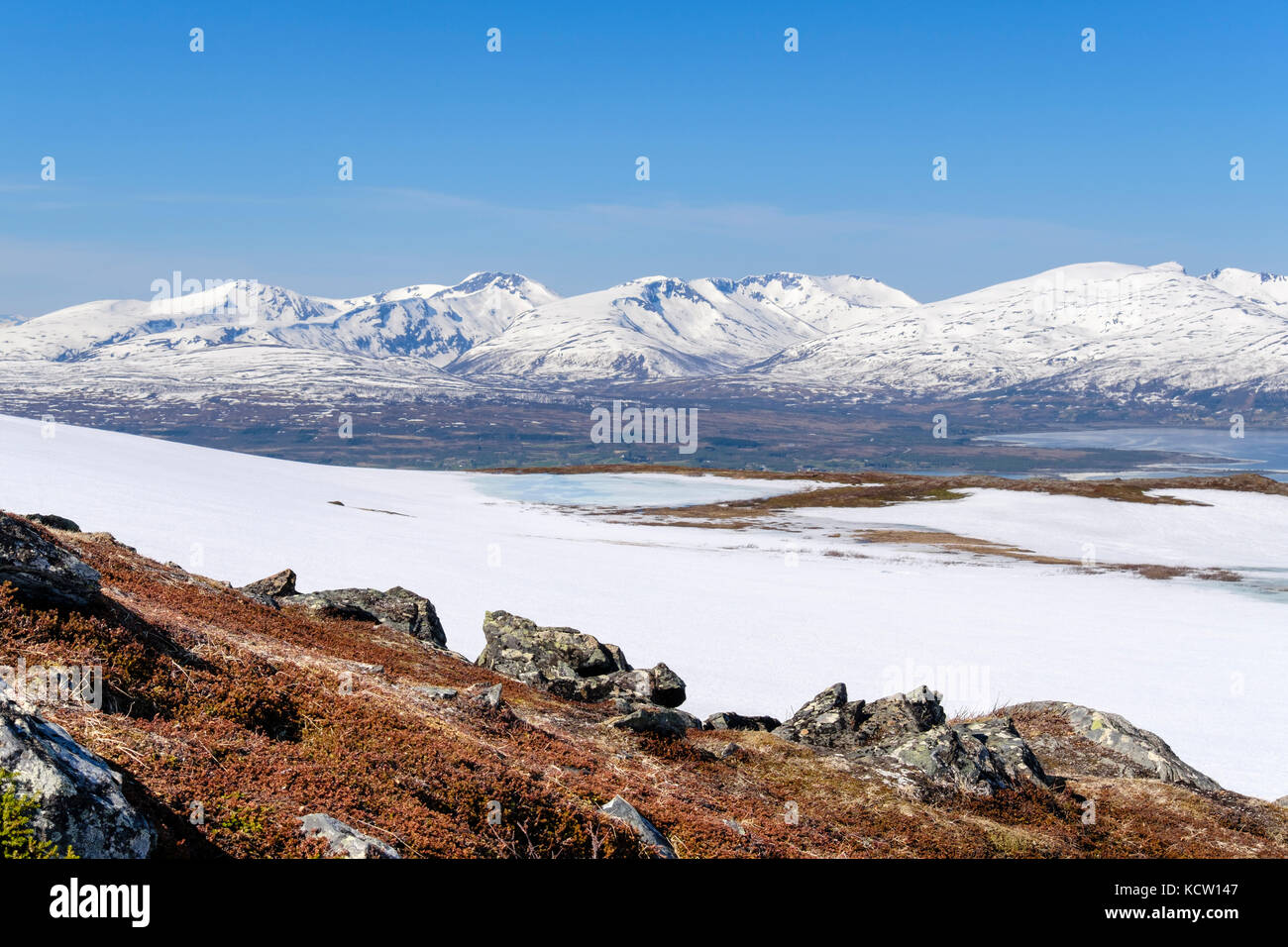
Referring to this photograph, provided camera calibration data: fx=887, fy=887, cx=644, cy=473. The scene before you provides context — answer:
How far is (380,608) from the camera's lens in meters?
23.4

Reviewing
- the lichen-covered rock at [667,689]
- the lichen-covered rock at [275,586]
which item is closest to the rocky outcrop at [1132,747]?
the lichen-covered rock at [667,689]

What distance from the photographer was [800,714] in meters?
19.7

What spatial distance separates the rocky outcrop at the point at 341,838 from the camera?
8070 millimetres

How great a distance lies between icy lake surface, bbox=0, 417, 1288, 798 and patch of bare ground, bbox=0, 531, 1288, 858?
10.0 m

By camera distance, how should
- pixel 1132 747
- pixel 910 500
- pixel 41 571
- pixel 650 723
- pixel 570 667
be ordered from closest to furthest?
pixel 41 571, pixel 650 723, pixel 1132 747, pixel 570 667, pixel 910 500

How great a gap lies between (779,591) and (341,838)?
1414 inches

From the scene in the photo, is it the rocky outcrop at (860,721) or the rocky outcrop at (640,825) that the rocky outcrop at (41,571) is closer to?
the rocky outcrop at (640,825)

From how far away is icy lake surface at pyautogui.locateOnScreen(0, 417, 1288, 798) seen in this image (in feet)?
94.5

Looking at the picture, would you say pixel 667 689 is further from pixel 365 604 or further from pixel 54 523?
pixel 54 523

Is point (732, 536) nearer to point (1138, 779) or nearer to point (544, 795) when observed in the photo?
point (1138, 779)

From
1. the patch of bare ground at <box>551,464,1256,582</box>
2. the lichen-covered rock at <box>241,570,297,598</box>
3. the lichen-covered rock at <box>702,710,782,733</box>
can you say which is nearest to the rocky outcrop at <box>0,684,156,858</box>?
the lichen-covered rock at <box>702,710,782,733</box>

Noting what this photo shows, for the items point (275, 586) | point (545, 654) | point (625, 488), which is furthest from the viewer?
point (625, 488)

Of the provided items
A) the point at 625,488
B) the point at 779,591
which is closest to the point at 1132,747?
the point at 779,591
